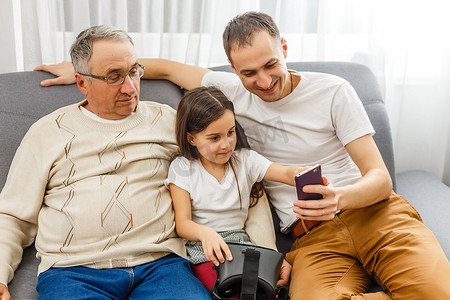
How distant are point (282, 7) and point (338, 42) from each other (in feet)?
1.13

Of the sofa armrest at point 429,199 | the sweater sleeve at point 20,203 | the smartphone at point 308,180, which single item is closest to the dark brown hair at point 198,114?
the smartphone at point 308,180

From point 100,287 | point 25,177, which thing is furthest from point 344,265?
point 25,177

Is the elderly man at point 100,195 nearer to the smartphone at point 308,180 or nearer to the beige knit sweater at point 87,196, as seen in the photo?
the beige knit sweater at point 87,196

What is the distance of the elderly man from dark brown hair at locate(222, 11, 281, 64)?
345 millimetres

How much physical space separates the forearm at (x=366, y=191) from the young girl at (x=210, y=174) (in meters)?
0.16

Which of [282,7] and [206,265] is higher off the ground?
[282,7]

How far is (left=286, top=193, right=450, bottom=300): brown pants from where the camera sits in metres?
1.31

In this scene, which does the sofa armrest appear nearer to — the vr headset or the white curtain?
the white curtain

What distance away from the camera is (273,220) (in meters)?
1.77

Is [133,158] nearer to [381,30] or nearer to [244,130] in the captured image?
[244,130]

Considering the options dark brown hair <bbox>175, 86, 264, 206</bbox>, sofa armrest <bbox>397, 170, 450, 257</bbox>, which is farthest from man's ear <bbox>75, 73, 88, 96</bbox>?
sofa armrest <bbox>397, 170, 450, 257</bbox>

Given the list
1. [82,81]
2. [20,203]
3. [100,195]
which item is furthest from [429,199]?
[20,203]

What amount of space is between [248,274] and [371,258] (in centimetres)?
42

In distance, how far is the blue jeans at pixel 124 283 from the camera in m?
1.30
